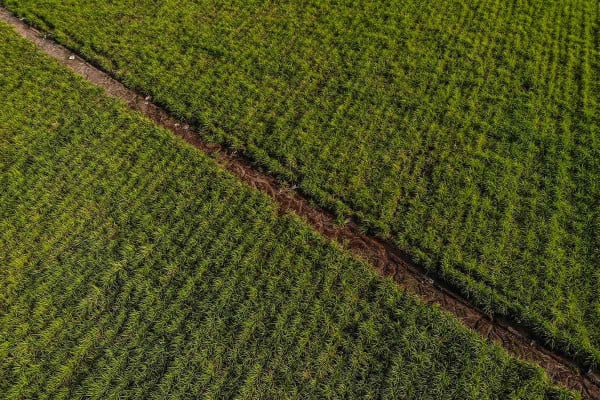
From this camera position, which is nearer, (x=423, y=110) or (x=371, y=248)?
(x=371, y=248)

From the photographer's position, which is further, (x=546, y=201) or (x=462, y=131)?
(x=462, y=131)

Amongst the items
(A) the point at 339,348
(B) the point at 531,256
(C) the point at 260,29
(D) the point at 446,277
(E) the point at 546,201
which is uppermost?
(C) the point at 260,29

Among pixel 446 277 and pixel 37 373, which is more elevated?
pixel 446 277

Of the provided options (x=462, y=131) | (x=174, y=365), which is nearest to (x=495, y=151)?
(x=462, y=131)

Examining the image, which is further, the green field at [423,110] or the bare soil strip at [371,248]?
the green field at [423,110]

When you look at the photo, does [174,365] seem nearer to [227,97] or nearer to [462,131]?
[227,97]
